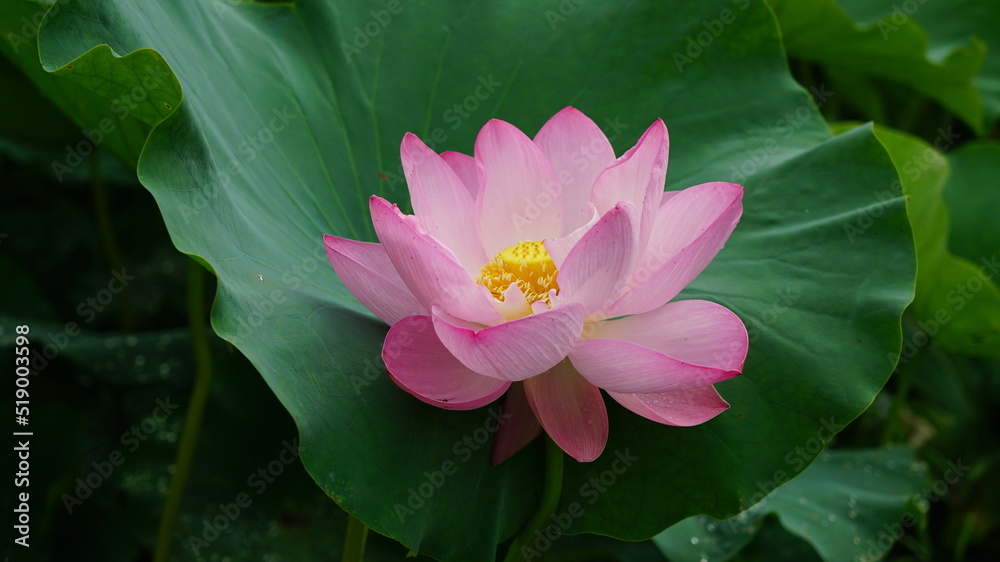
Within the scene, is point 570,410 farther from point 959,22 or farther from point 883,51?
point 959,22

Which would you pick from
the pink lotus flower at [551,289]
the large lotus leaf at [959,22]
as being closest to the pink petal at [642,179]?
the pink lotus flower at [551,289]

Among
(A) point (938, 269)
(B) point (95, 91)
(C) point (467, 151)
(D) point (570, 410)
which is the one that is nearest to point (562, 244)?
(D) point (570, 410)

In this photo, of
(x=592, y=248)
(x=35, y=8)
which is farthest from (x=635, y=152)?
(x=35, y=8)

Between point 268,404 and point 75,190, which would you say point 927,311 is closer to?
point 268,404

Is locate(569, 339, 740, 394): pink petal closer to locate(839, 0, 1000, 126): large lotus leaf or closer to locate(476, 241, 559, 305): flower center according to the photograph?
locate(476, 241, 559, 305): flower center

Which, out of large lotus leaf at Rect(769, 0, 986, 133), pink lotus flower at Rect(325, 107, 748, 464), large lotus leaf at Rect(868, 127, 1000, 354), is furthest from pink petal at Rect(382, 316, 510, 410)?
large lotus leaf at Rect(769, 0, 986, 133)

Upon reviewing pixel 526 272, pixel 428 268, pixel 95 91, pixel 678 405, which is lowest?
pixel 678 405

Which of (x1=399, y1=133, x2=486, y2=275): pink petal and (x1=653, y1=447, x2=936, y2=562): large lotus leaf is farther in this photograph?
(x1=653, y1=447, x2=936, y2=562): large lotus leaf
